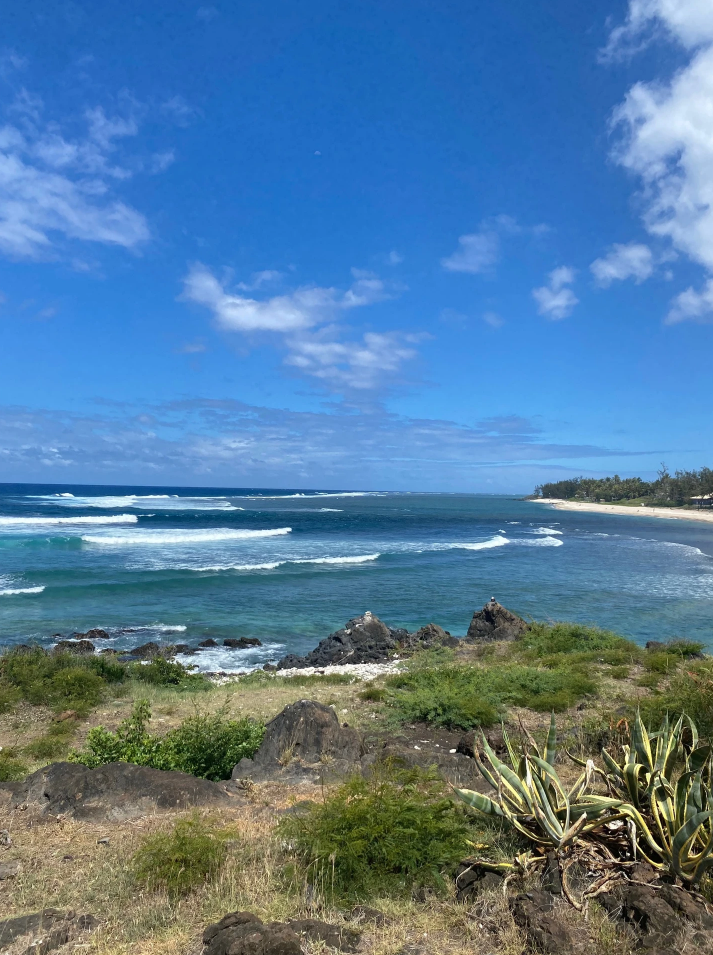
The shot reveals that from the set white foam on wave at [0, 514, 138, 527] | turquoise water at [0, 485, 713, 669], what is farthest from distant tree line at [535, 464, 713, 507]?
white foam on wave at [0, 514, 138, 527]

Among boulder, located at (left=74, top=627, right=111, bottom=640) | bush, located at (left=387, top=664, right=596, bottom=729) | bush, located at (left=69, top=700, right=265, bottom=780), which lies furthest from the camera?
boulder, located at (left=74, top=627, right=111, bottom=640)

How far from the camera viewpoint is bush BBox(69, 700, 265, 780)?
7309 mm

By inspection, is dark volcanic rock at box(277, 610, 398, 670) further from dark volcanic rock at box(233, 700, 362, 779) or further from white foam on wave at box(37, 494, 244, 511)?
white foam on wave at box(37, 494, 244, 511)

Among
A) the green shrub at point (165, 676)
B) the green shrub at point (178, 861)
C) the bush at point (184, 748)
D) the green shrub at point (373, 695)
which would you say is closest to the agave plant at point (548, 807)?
the green shrub at point (178, 861)

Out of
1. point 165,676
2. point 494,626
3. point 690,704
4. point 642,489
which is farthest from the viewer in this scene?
point 642,489

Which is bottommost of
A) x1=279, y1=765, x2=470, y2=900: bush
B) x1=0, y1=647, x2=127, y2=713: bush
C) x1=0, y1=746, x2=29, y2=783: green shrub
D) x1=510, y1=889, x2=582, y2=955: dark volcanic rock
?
x1=0, y1=647, x2=127, y2=713: bush

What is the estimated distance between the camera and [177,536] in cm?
4966

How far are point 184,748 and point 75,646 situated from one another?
12.9m

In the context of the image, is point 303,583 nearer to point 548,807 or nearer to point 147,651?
point 147,651

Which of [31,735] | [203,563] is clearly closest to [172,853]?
[31,735]

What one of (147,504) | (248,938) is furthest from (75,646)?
(147,504)

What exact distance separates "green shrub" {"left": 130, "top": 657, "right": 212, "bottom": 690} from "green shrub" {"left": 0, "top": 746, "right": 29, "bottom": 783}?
5203 millimetres

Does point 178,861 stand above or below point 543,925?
below

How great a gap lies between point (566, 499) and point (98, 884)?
176m
